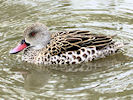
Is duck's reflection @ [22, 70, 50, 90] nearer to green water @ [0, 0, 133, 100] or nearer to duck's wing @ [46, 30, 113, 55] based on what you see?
green water @ [0, 0, 133, 100]

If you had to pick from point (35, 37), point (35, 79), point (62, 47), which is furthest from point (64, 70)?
point (35, 37)

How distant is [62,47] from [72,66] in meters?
0.59

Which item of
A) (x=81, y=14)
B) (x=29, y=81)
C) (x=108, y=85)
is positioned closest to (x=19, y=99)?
(x=29, y=81)

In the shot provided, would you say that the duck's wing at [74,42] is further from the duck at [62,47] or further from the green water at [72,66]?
the green water at [72,66]

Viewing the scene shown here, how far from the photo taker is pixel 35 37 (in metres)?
9.95

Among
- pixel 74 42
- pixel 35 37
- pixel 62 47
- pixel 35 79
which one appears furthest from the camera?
pixel 35 37

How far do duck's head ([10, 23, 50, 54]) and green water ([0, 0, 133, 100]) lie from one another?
1.63ft

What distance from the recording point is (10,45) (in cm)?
1072

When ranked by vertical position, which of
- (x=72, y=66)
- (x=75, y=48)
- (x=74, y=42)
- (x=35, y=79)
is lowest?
(x=35, y=79)

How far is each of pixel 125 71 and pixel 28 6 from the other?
19.3 feet

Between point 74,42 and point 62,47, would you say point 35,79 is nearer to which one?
point 62,47

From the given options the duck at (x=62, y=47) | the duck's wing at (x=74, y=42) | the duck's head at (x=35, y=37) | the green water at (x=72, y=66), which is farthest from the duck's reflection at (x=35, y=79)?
the duck's head at (x=35, y=37)

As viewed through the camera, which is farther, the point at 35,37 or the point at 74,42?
the point at 35,37

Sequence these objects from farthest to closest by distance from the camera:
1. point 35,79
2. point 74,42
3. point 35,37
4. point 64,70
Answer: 1. point 35,37
2. point 74,42
3. point 64,70
4. point 35,79
